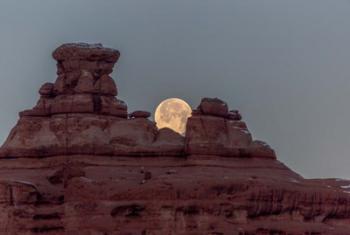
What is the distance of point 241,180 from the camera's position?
83.5 metres

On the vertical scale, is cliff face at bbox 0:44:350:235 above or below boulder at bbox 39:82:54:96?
below

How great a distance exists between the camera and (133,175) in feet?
275

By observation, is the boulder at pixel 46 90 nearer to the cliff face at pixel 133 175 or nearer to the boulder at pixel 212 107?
the cliff face at pixel 133 175

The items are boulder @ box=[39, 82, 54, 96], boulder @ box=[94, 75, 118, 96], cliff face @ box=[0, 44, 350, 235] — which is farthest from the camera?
boulder @ box=[39, 82, 54, 96]

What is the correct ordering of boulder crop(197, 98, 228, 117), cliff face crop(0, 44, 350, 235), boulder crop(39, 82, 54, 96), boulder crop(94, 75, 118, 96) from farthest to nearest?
boulder crop(39, 82, 54, 96), boulder crop(94, 75, 118, 96), boulder crop(197, 98, 228, 117), cliff face crop(0, 44, 350, 235)

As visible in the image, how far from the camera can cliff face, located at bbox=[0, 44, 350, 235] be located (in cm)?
8094

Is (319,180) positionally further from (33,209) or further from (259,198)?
(33,209)

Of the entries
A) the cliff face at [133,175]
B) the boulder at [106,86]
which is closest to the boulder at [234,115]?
the cliff face at [133,175]

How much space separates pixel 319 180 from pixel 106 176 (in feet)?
50.2

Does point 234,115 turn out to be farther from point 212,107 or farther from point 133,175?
point 133,175

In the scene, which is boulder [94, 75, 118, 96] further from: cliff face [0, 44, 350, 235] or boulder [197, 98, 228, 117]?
boulder [197, 98, 228, 117]

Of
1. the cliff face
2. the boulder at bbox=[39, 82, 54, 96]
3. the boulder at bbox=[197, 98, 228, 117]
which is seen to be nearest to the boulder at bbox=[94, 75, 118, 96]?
the cliff face

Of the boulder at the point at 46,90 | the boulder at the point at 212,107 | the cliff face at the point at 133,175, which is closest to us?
the cliff face at the point at 133,175

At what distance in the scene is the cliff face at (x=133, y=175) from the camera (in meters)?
80.9
